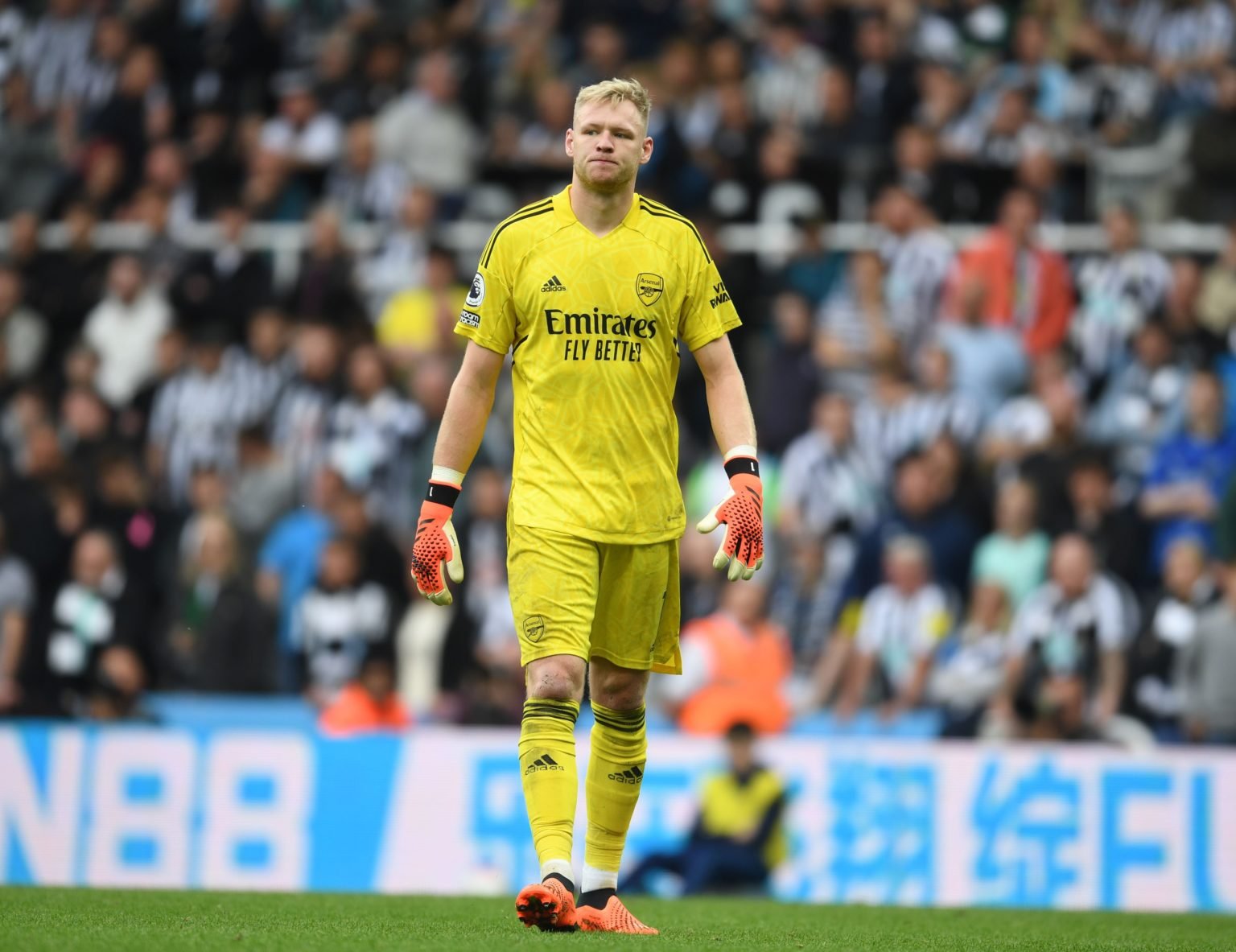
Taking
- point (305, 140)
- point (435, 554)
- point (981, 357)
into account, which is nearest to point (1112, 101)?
point (981, 357)

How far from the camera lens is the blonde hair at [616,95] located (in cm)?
700

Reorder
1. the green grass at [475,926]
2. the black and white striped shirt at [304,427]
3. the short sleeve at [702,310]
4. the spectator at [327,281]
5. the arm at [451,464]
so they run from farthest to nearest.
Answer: the spectator at [327,281] < the black and white striped shirt at [304,427] < the short sleeve at [702,310] < the arm at [451,464] < the green grass at [475,926]

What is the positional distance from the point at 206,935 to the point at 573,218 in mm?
2603

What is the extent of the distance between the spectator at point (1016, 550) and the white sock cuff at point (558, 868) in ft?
22.4

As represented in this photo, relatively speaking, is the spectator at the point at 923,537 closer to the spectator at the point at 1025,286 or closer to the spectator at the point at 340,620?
the spectator at the point at 1025,286

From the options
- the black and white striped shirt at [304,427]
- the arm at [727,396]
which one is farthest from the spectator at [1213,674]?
the black and white striped shirt at [304,427]

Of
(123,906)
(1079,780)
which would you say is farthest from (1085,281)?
(123,906)

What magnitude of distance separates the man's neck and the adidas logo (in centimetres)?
183

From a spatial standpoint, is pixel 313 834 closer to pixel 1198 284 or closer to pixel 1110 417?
pixel 1110 417

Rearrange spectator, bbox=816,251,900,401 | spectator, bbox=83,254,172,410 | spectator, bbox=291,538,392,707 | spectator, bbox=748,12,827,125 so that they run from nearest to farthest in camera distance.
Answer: spectator, bbox=291,538,392,707 < spectator, bbox=816,251,900,401 < spectator, bbox=83,254,172,410 < spectator, bbox=748,12,827,125

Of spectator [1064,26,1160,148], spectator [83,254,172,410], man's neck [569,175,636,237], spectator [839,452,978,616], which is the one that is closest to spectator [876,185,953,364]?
spectator [839,452,978,616]

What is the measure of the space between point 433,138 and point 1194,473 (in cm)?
658

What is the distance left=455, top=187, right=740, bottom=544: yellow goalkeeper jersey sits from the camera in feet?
23.0

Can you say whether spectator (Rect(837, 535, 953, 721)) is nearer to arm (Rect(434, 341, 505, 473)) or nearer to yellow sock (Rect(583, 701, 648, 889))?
yellow sock (Rect(583, 701, 648, 889))
